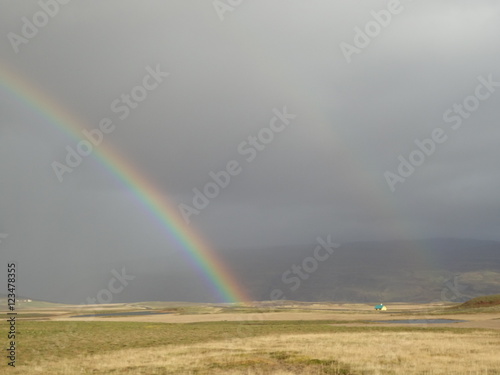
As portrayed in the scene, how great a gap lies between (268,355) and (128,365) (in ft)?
33.7

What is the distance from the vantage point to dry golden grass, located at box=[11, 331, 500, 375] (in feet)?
91.9

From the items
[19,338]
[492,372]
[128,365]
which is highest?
[19,338]

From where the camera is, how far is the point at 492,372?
999 inches

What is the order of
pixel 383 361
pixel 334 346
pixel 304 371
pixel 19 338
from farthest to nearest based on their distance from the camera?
pixel 19 338, pixel 334 346, pixel 383 361, pixel 304 371

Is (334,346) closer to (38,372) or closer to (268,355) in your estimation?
(268,355)

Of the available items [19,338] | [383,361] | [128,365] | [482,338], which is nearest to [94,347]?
[19,338]

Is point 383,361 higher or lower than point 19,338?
lower

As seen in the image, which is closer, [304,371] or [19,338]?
[304,371]

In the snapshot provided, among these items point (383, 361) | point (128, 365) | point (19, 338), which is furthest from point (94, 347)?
point (383, 361)

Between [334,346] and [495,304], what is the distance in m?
89.8

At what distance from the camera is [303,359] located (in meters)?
32.1

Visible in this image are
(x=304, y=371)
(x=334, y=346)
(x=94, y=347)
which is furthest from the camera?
(x=94, y=347)

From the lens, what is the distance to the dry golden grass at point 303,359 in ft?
91.9

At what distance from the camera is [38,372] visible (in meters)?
28.8
